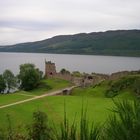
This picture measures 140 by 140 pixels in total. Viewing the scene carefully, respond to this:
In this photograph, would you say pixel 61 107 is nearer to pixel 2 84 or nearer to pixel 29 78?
pixel 29 78

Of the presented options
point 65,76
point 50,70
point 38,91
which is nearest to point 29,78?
point 38,91

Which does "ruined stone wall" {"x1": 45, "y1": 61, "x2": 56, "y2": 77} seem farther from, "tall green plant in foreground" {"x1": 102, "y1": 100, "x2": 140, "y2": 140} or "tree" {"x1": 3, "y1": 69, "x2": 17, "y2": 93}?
"tall green plant in foreground" {"x1": 102, "y1": 100, "x2": 140, "y2": 140}

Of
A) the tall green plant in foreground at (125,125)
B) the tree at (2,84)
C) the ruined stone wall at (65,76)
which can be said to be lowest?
the tree at (2,84)

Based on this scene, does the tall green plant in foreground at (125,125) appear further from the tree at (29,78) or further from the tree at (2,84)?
the tree at (2,84)

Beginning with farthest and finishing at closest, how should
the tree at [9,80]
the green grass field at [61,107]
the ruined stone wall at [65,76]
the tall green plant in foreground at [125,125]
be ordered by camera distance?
the tree at [9,80]
the ruined stone wall at [65,76]
the green grass field at [61,107]
the tall green plant in foreground at [125,125]

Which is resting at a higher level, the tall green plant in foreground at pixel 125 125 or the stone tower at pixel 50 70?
the tall green plant in foreground at pixel 125 125

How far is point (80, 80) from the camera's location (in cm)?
8062

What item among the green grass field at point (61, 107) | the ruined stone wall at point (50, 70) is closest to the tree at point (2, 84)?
the ruined stone wall at point (50, 70)

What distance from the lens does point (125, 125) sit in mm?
7473

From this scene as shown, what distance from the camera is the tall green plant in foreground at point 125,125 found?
7.25 meters

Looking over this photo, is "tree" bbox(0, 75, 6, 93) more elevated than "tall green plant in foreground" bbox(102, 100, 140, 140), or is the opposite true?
"tall green plant in foreground" bbox(102, 100, 140, 140)

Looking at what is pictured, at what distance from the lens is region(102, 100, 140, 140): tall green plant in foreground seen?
7.25 m

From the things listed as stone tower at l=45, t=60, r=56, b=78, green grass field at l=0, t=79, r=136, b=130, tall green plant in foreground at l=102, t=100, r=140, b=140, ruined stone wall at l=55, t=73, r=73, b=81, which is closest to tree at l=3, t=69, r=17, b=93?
stone tower at l=45, t=60, r=56, b=78

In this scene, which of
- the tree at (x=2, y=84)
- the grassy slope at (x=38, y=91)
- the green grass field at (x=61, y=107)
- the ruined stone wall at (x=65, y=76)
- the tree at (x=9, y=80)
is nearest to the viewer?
the green grass field at (x=61, y=107)
